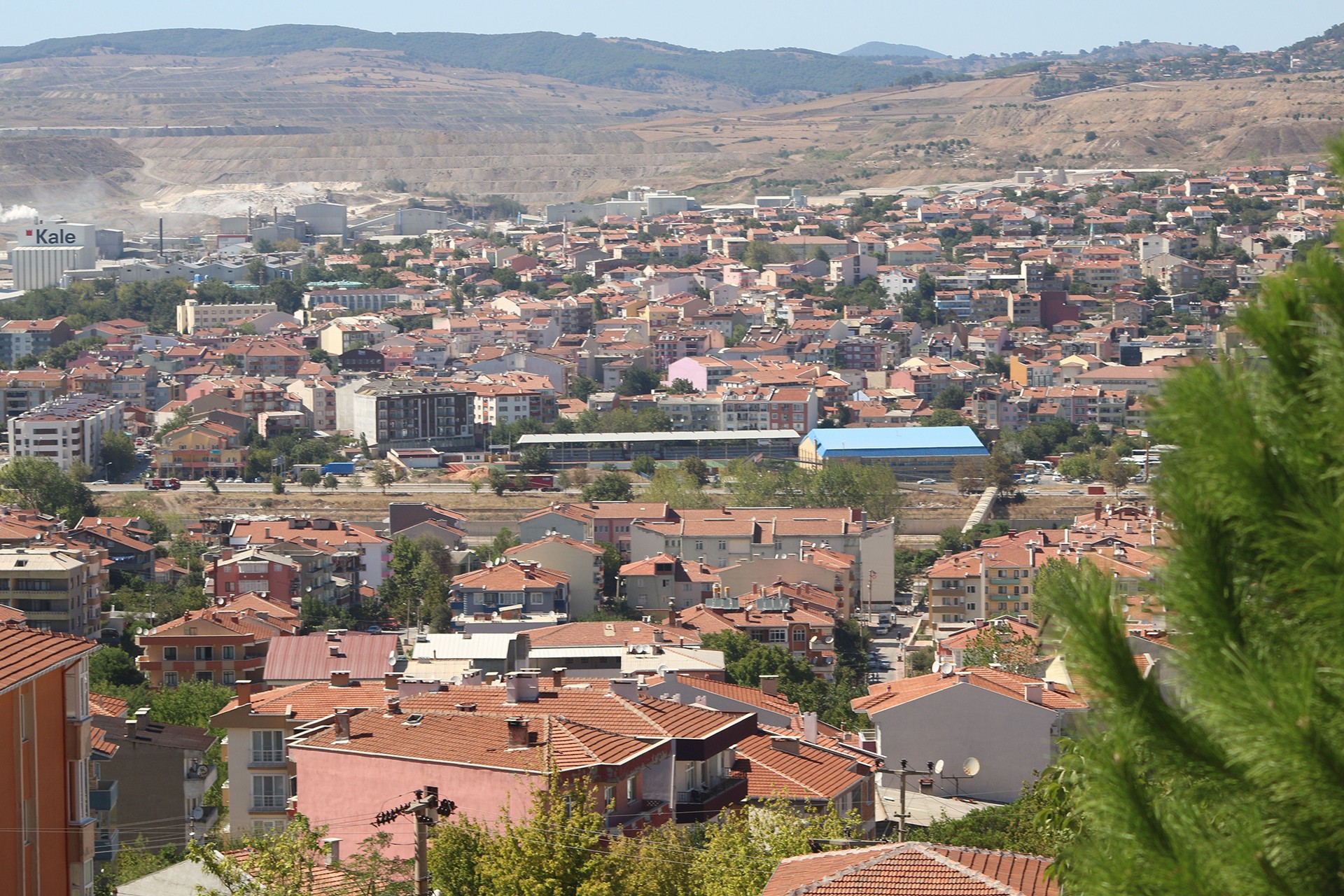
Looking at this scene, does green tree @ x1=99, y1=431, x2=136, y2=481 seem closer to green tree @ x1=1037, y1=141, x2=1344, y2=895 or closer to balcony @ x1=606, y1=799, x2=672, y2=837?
balcony @ x1=606, y1=799, x2=672, y2=837

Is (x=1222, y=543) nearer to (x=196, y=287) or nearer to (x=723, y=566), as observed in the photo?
(x=723, y=566)

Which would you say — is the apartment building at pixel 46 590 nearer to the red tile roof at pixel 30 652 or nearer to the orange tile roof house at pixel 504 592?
the orange tile roof house at pixel 504 592

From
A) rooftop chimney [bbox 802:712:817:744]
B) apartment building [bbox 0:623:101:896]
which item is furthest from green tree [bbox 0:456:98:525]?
apartment building [bbox 0:623:101:896]

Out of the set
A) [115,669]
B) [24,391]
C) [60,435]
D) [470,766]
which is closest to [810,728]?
[470,766]

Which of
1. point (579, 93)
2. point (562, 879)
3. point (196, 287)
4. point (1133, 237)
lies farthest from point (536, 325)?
point (579, 93)

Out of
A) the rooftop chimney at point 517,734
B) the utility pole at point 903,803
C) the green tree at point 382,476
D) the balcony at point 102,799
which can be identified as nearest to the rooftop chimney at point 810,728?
the utility pole at point 903,803

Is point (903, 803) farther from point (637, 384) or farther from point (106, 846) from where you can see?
point (637, 384)

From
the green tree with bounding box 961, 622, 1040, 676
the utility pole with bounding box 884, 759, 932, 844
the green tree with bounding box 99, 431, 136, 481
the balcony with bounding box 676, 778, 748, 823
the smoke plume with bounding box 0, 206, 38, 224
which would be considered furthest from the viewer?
the smoke plume with bounding box 0, 206, 38, 224
